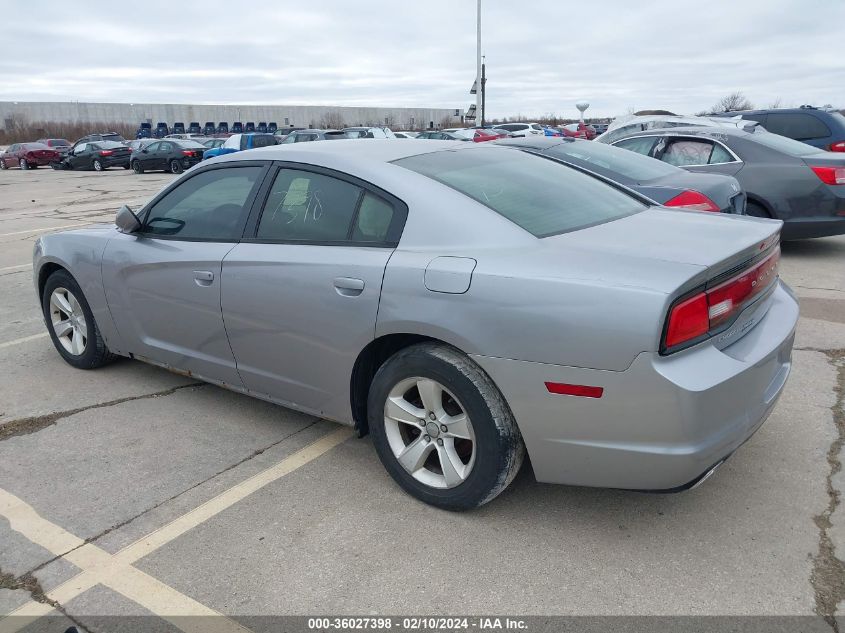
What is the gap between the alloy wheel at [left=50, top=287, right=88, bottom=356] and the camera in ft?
16.0

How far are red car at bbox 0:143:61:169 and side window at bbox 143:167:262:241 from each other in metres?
37.3

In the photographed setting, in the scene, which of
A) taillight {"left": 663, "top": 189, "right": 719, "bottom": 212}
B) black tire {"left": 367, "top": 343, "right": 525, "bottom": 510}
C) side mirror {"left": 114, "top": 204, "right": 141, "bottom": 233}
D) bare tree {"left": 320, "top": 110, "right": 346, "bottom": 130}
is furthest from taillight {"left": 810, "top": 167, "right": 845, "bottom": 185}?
bare tree {"left": 320, "top": 110, "right": 346, "bottom": 130}

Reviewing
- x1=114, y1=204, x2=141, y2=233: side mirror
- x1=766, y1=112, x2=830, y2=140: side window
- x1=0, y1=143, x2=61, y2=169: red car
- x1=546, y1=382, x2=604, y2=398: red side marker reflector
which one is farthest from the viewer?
x1=0, y1=143, x2=61, y2=169: red car

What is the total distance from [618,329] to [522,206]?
0.95m

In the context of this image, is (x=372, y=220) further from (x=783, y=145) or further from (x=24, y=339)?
(x=783, y=145)

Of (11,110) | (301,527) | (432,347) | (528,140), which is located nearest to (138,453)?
(301,527)

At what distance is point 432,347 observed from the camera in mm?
2908

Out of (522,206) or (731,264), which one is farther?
(522,206)

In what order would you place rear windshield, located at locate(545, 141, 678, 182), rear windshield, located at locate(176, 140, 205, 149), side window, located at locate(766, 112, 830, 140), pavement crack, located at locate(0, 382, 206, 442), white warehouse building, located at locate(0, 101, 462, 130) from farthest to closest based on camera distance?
1. white warehouse building, located at locate(0, 101, 462, 130)
2. rear windshield, located at locate(176, 140, 205, 149)
3. side window, located at locate(766, 112, 830, 140)
4. rear windshield, located at locate(545, 141, 678, 182)
5. pavement crack, located at locate(0, 382, 206, 442)

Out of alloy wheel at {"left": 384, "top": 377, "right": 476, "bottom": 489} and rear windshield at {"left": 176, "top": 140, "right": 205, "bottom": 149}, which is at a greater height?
rear windshield at {"left": 176, "top": 140, "right": 205, "bottom": 149}

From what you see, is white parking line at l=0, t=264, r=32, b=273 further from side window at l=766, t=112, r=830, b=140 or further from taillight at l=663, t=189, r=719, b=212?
side window at l=766, t=112, r=830, b=140

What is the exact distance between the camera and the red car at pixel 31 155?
3731 cm

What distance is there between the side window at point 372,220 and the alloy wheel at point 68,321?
2.55 metres

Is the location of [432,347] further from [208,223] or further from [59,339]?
[59,339]
